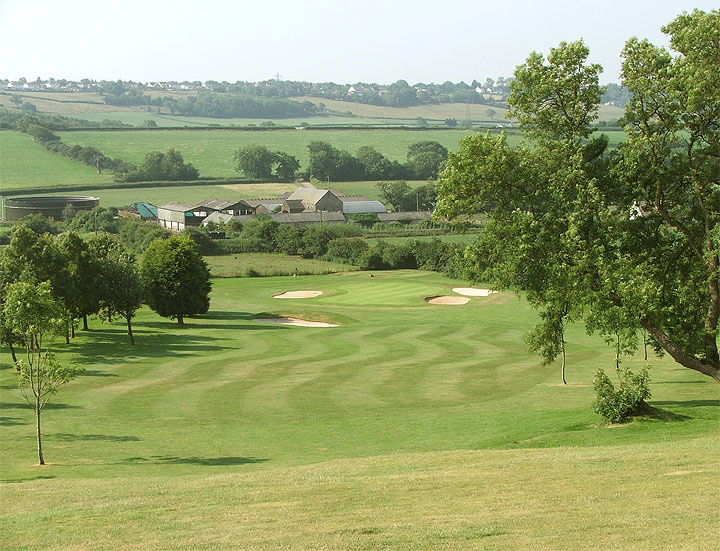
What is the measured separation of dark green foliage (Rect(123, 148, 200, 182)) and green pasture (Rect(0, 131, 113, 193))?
605 cm

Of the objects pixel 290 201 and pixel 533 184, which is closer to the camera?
pixel 533 184

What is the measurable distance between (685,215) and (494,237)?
21.5ft

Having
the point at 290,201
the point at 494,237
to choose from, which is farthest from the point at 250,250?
the point at 494,237

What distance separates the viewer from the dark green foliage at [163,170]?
599ft

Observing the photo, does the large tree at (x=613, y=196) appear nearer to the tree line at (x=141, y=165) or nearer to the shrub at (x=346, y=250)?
the shrub at (x=346, y=250)

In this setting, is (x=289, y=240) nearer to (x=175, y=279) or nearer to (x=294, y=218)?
(x=294, y=218)

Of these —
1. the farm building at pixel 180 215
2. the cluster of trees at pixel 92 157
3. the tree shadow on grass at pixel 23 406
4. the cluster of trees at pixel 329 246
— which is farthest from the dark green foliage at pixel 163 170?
the tree shadow on grass at pixel 23 406

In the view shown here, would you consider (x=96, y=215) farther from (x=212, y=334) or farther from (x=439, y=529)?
(x=439, y=529)

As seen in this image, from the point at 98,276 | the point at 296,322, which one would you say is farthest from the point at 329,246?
the point at 98,276

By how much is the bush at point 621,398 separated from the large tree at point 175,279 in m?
44.1

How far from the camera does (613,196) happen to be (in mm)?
28469

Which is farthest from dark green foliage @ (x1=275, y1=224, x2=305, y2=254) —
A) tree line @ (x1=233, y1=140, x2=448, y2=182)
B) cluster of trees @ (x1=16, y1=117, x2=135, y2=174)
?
cluster of trees @ (x1=16, y1=117, x2=135, y2=174)

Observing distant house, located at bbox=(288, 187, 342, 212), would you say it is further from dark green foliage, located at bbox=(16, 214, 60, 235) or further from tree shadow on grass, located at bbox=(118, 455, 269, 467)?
tree shadow on grass, located at bbox=(118, 455, 269, 467)

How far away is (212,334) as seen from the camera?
6216 cm
